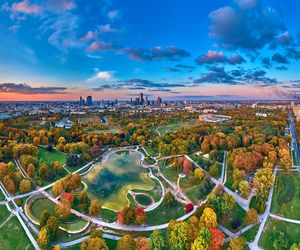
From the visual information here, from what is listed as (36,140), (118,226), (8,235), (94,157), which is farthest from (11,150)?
(118,226)

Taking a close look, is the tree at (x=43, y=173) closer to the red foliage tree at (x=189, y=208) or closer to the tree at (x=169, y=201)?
the tree at (x=169, y=201)

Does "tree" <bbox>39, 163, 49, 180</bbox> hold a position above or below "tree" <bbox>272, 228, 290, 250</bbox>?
above

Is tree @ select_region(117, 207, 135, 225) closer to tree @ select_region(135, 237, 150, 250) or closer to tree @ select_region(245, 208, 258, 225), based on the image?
tree @ select_region(135, 237, 150, 250)

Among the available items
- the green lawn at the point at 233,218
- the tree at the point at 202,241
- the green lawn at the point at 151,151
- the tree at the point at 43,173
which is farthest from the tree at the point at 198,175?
the tree at the point at 43,173

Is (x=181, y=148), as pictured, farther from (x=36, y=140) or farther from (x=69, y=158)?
(x=36, y=140)

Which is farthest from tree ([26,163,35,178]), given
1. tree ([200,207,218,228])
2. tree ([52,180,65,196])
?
tree ([200,207,218,228])

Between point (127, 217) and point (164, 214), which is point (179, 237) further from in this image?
point (164, 214)
